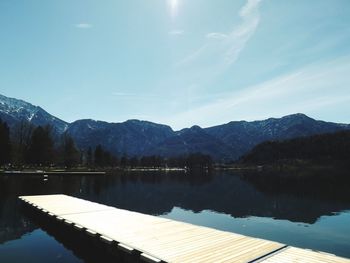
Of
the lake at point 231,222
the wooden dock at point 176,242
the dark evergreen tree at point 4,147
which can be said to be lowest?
the lake at point 231,222

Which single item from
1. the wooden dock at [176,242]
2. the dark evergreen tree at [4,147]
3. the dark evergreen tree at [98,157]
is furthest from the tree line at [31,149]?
the wooden dock at [176,242]

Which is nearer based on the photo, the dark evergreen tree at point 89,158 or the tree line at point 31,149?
the tree line at point 31,149

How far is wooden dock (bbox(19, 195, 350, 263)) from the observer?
46.8ft

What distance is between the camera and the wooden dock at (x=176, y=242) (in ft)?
46.8

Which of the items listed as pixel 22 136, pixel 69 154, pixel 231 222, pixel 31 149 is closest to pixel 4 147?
pixel 31 149

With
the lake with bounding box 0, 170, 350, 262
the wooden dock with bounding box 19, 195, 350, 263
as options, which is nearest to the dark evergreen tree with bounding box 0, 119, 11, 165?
the lake with bounding box 0, 170, 350, 262

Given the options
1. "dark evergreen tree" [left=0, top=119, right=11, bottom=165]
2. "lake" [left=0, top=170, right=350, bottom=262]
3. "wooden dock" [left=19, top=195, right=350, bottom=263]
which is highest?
"dark evergreen tree" [left=0, top=119, right=11, bottom=165]

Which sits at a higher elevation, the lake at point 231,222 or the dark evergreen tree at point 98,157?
the dark evergreen tree at point 98,157

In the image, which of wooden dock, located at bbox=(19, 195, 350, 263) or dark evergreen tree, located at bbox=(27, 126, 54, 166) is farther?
dark evergreen tree, located at bbox=(27, 126, 54, 166)

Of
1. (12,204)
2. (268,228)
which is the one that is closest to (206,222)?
(268,228)

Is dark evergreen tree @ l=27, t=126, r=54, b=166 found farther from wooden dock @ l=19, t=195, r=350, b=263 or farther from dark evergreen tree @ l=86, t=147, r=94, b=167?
wooden dock @ l=19, t=195, r=350, b=263

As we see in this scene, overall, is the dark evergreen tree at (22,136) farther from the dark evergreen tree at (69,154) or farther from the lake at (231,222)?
the lake at (231,222)

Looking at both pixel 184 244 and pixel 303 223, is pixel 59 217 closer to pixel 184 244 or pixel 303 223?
pixel 184 244

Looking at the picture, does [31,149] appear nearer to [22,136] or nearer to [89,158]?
[22,136]
